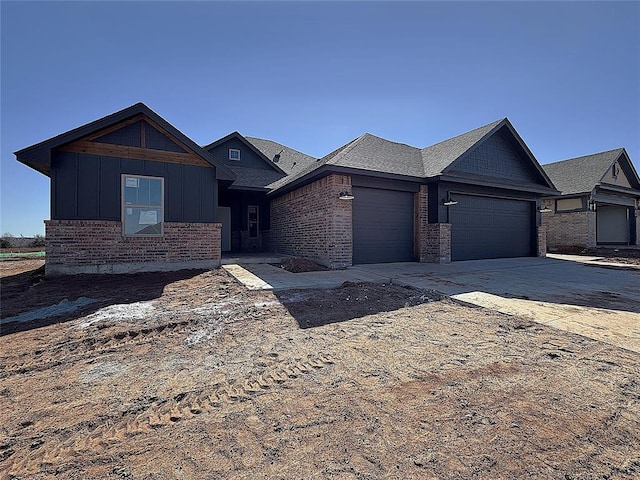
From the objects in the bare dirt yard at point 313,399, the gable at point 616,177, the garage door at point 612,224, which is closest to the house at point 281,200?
the bare dirt yard at point 313,399

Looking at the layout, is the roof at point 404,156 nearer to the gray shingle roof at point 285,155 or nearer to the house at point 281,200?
the house at point 281,200


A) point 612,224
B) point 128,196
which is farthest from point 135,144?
point 612,224

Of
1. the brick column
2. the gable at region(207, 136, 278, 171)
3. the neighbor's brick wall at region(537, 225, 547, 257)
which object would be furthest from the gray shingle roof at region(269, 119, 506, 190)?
the neighbor's brick wall at region(537, 225, 547, 257)

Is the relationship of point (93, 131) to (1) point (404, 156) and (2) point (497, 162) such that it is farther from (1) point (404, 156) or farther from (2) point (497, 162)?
(2) point (497, 162)

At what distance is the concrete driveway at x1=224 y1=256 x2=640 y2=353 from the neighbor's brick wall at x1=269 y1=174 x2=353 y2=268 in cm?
88

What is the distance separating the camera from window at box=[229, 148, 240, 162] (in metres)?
15.3

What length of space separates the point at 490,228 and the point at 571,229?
9.45m

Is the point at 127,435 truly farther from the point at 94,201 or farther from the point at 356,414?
the point at 94,201

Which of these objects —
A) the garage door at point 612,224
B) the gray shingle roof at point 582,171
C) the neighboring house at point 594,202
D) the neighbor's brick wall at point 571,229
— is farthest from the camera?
the garage door at point 612,224

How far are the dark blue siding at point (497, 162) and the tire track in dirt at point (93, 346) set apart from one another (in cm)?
1068

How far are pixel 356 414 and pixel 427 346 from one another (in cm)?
157

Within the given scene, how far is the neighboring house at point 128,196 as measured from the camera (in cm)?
736

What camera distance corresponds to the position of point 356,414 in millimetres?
2041

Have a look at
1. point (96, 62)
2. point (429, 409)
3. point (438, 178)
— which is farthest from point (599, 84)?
point (96, 62)
